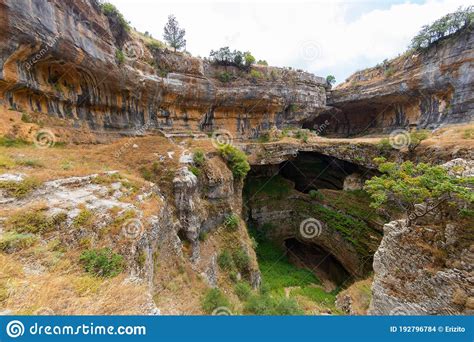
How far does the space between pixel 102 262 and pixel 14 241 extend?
1.51 m

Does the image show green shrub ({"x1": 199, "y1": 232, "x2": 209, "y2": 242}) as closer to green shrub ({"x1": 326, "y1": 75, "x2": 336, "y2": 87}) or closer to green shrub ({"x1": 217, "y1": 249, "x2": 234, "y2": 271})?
green shrub ({"x1": 217, "y1": 249, "x2": 234, "y2": 271})

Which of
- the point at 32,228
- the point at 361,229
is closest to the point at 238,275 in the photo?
the point at 32,228

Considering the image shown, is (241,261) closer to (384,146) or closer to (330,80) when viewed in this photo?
(384,146)

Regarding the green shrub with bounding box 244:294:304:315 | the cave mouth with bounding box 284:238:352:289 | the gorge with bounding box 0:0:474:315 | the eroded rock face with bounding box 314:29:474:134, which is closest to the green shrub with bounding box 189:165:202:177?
the gorge with bounding box 0:0:474:315

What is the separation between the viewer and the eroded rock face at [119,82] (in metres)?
8.70

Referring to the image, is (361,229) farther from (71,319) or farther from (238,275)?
(71,319)

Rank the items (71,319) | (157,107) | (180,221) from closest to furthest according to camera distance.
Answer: (71,319) < (180,221) < (157,107)

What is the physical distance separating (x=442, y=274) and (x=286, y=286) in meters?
9.35

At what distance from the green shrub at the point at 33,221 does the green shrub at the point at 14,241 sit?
249mm

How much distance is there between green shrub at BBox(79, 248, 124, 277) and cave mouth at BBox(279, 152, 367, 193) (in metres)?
20.1

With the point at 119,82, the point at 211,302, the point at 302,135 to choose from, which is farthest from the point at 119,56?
the point at 302,135

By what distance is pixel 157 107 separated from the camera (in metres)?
18.2

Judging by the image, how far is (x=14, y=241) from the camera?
3.58m

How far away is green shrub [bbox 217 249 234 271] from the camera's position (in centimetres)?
996
